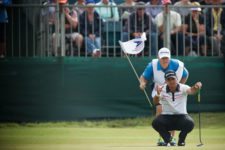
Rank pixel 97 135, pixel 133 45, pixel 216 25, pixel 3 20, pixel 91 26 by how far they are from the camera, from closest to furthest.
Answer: pixel 133 45
pixel 97 135
pixel 3 20
pixel 91 26
pixel 216 25

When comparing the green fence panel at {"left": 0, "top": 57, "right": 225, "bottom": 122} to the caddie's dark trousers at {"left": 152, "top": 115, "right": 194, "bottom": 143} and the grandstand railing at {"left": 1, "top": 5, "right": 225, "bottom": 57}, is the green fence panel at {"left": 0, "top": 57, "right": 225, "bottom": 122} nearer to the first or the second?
the grandstand railing at {"left": 1, "top": 5, "right": 225, "bottom": 57}

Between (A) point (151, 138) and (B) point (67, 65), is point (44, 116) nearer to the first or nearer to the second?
(B) point (67, 65)

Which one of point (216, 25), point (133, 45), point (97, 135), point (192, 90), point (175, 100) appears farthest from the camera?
point (216, 25)

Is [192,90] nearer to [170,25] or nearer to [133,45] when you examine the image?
[133,45]

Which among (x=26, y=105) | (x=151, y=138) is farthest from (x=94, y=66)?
(x=151, y=138)

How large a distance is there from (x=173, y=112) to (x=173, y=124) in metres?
0.20

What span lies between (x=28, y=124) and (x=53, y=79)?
120 centimetres

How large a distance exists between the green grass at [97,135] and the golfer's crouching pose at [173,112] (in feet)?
1.00

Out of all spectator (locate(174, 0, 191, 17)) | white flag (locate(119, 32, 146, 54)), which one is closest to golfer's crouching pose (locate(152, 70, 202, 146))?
white flag (locate(119, 32, 146, 54))

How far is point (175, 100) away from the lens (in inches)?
529

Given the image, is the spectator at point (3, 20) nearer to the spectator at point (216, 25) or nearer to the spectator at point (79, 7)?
the spectator at point (79, 7)

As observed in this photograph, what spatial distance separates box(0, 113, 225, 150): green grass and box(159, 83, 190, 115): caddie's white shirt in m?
0.63

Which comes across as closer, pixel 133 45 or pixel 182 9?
pixel 133 45

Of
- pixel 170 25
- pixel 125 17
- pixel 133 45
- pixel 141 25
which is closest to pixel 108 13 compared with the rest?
pixel 125 17
